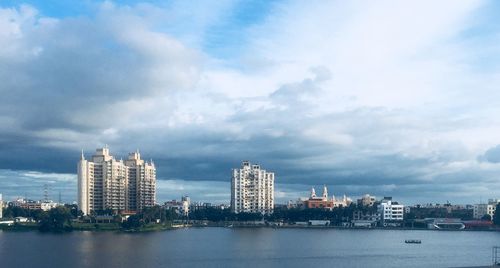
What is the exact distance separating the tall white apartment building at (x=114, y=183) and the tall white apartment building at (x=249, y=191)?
12962 millimetres

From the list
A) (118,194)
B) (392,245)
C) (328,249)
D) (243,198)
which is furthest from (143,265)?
(243,198)

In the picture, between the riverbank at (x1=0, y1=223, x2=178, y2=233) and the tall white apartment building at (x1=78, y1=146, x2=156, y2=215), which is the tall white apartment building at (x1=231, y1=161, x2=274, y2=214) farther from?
the riverbank at (x1=0, y1=223, x2=178, y2=233)

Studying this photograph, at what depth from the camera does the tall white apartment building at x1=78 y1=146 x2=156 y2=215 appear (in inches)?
3578

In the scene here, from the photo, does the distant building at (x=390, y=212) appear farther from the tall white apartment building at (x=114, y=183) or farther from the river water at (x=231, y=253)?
the river water at (x=231, y=253)

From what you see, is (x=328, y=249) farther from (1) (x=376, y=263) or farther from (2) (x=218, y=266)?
(2) (x=218, y=266)

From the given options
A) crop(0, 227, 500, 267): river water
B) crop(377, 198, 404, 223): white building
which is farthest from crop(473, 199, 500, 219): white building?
crop(0, 227, 500, 267): river water

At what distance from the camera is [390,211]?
97312 millimetres

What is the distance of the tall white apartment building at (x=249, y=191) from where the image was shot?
10344 centimetres

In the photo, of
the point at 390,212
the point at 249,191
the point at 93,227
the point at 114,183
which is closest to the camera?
the point at 93,227

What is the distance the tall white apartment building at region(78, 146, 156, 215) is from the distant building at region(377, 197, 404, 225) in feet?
114

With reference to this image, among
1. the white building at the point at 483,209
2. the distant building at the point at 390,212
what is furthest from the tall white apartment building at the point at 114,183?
the white building at the point at 483,209

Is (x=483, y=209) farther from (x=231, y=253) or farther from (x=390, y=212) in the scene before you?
(x=231, y=253)

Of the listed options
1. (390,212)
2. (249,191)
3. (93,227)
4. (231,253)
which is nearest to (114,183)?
(93,227)

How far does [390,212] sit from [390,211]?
0.51 feet
